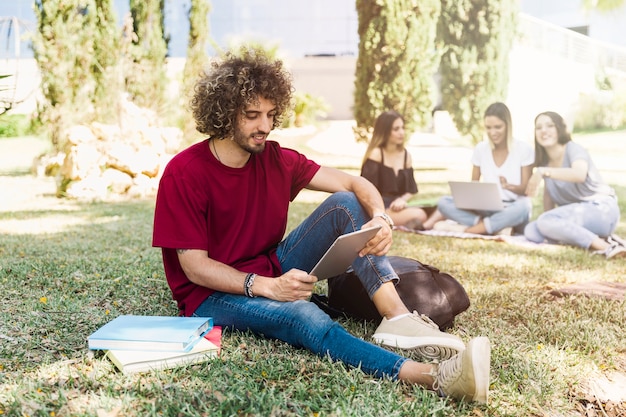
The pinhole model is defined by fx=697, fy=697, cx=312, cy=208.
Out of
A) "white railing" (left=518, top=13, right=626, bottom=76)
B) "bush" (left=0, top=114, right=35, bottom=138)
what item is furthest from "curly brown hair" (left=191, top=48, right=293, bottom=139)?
"bush" (left=0, top=114, right=35, bottom=138)

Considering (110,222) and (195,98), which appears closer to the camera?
(195,98)

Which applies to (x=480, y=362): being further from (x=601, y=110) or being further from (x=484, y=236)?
(x=601, y=110)

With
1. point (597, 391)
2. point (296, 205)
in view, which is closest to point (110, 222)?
point (296, 205)

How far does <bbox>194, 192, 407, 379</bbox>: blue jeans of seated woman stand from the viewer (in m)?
2.58

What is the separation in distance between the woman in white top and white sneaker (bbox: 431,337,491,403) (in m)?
4.52

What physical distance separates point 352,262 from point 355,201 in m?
0.28

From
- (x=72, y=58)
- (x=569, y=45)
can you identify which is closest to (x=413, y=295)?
A: (x=569, y=45)

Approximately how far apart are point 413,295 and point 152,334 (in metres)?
1.22

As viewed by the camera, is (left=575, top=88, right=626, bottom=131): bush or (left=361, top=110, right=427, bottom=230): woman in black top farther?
(left=361, top=110, right=427, bottom=230): woman in black top

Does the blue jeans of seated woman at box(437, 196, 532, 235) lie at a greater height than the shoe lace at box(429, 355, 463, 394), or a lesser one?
lesser

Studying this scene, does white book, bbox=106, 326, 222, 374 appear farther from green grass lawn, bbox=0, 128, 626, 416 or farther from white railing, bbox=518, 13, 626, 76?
white railing, bbox=518, 13, 626, 76

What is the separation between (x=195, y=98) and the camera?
10.1 feet

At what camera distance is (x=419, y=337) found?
9.29ft

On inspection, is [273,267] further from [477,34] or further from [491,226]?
[477,34]
